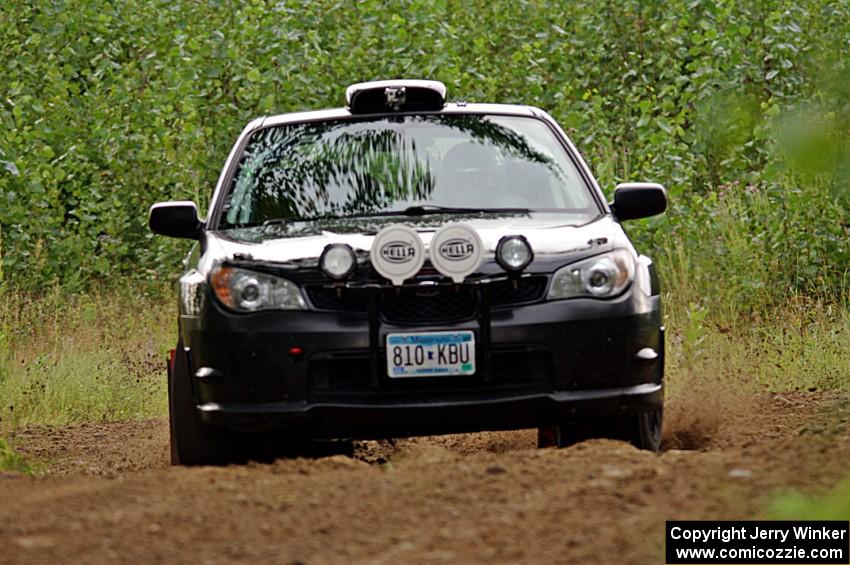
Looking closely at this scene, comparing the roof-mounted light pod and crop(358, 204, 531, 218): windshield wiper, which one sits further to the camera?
the roof-mounted light pod

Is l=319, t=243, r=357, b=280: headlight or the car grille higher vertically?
l=319, t=243, r=357, b=280: headlight

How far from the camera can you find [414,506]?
4.68 meters

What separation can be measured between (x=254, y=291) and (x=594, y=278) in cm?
131

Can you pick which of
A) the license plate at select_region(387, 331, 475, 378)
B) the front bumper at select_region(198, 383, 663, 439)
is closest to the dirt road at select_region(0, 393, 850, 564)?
the front bumper at select_region(198, 383, 663, 439)

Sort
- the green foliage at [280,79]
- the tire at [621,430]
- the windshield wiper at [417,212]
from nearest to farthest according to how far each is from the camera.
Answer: the tire at [621,430]
the windshield wiper at [417,212]
the green foliage at [280,79]

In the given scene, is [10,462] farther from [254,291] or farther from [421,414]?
[421,414]

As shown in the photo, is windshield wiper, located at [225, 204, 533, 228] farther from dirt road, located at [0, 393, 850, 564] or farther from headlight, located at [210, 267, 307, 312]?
dirt road, located at [0, 393, 850, 564]

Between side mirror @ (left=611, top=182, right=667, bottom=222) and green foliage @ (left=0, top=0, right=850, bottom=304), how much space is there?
230 inches

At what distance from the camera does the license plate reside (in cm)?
578

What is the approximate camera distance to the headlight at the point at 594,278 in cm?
595

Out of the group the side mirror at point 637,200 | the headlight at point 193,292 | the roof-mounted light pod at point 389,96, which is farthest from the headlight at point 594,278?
the roof-mounted light pod at point 389,96

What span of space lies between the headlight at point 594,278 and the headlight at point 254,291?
98 centimetres

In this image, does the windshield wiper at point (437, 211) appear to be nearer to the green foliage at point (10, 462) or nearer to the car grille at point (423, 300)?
the car grille at point (423, 300)

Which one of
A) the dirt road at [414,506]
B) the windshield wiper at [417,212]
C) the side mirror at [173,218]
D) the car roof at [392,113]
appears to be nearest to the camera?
the dirt road at [414,506]
